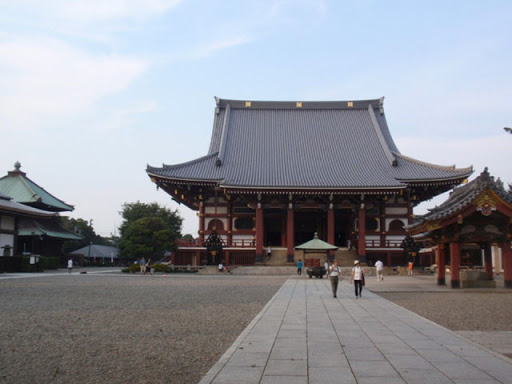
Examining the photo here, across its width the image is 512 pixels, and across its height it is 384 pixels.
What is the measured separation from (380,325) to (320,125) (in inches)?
1500

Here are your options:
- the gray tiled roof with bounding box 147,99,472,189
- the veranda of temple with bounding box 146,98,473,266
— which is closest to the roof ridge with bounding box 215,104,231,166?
the gray tiled roof with bounding box 147,99,472,189

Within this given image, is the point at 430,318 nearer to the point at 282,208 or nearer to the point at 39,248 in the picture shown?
the point at 282,208

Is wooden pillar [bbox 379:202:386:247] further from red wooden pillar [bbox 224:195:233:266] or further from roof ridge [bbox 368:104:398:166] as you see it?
red wooden pillar [bbox 224:195:233:266]

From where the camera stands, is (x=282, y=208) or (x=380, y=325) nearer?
(x=380, y=325)

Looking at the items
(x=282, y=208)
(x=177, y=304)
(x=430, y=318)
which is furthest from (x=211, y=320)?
(x=282, y=208)

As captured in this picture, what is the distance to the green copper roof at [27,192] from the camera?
4703 centimetres

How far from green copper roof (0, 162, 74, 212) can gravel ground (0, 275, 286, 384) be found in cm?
3422

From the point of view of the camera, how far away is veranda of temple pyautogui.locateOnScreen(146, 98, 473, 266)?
3594cm

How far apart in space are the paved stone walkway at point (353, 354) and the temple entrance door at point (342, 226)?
29076mm

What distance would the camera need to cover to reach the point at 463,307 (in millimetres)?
14109

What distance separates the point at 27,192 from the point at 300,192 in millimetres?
29211

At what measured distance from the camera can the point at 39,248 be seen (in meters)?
44.2

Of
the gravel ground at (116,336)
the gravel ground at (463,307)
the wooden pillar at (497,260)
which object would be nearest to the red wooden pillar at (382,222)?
the wooden pillar at (497,260)

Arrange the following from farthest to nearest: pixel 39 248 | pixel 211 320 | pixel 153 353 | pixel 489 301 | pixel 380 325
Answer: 1. pixel 39 248
2. pixel 489 301
3. pixel 211 320
4. pixel 380 325
5. pixel 153 353
